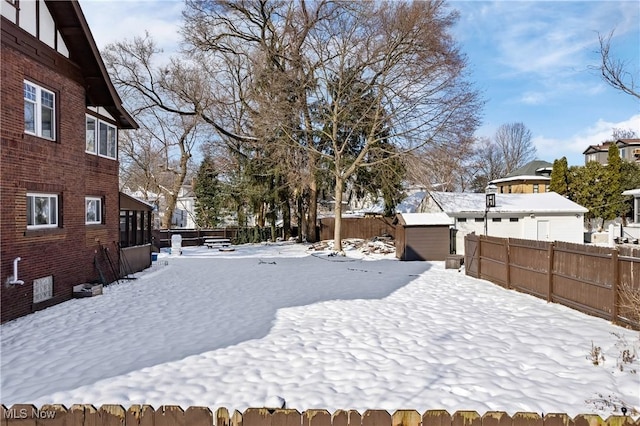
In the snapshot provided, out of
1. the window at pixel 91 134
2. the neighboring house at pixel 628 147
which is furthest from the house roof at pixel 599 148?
the window at pixel 91 134

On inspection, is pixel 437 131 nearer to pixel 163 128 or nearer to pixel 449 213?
pixel 449 213

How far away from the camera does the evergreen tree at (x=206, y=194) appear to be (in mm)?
38031

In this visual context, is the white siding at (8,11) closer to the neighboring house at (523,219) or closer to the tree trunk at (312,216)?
the tree trunk at (312,216)

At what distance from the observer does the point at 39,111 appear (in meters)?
9.15

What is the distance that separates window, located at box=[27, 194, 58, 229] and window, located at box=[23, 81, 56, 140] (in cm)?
146

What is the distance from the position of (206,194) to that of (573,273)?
113 ft

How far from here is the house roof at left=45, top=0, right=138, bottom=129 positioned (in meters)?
9.59

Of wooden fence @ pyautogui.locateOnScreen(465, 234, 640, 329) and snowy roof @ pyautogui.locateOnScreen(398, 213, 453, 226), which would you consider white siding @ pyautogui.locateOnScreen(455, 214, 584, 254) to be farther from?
wooden fence @ pyautogui.locateOnScreen(465, 234, 640, 329)

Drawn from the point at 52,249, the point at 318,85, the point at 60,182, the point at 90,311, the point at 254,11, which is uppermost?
the point at 254,11

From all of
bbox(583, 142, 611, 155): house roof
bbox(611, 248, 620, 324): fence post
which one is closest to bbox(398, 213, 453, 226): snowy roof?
bbox(611, 248, 620, 324): fence post

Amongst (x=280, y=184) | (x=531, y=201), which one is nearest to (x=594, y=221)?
(x=531, y=201)

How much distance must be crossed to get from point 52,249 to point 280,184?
2041 cm

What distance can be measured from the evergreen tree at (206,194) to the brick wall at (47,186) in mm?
25601

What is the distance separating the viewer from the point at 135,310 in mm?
8883
